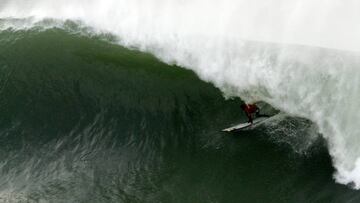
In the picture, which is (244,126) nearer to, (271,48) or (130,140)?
(271,48)

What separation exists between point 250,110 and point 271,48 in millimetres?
2027

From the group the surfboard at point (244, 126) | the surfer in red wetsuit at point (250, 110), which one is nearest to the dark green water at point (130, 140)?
the surfboard at point (244, 126)

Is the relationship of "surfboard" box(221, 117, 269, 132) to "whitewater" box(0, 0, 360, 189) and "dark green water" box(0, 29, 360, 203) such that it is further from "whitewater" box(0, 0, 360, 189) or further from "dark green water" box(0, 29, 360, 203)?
"whitewater" box(0, 0, 360, 189)

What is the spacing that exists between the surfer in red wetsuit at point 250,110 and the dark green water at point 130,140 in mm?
431

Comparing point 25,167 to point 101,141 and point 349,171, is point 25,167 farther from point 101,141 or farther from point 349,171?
point 349,171

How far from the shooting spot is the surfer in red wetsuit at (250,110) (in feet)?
47.5

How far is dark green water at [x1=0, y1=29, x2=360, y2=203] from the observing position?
13.4 meters

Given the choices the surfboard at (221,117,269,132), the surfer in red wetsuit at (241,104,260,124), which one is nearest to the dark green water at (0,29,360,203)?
the surfboard at (221,117,269,132)

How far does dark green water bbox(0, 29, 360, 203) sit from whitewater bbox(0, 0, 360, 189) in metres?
0.44

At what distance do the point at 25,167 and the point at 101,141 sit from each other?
2.20 metres

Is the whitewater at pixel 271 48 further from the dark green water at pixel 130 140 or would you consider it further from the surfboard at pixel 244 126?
the surfboard at pixel 244 126

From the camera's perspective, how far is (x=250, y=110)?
47.4 ft

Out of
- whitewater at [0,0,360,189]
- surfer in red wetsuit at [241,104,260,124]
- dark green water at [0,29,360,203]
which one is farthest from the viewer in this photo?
surfer in red wetsuit at [241,104,260,124]

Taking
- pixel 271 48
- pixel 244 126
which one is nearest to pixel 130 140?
pixel 244 126
